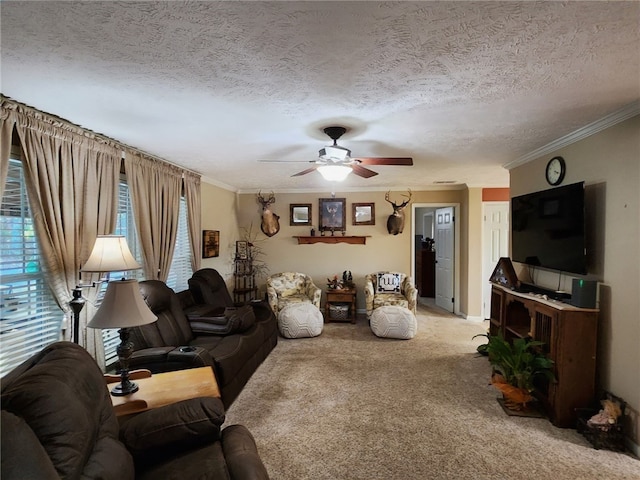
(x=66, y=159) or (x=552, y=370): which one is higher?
(x=66, y=159)

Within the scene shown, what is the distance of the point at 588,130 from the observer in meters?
2.82

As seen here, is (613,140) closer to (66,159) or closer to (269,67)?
(269,67)

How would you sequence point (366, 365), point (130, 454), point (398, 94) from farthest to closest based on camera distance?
point (366, 365)
point (398, 94)
point (130, 454)

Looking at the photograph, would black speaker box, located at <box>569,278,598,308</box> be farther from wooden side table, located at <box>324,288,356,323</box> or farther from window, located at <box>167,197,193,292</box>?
window, located at <box>167,197,193,292</box>

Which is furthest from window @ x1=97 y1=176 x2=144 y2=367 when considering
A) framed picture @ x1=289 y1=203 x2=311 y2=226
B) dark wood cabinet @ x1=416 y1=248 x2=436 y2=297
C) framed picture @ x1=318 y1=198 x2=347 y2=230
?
dark wood cabinet @ x1=416 y1=248 x2=436 y2=297

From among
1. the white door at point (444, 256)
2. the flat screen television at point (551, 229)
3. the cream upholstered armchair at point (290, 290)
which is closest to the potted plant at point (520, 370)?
the flat screen television at point (551, 229)

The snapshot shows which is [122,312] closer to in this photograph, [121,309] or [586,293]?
[121,309]

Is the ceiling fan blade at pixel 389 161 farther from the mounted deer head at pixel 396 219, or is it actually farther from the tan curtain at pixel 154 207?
the mounted deer head at pixel 396 219

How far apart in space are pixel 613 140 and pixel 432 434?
2641mm

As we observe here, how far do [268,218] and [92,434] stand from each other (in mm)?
5076


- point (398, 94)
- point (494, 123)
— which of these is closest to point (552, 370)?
point (494, 123)

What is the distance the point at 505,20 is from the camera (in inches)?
55.6

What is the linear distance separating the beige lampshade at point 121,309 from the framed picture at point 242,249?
14.2ft

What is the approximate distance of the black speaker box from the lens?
2666mm
